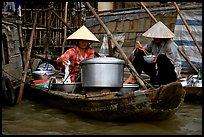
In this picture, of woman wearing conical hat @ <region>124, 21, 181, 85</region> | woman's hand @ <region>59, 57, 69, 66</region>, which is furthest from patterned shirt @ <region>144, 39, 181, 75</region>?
woman's hand @ <region>59, 57, 69, 66</region>

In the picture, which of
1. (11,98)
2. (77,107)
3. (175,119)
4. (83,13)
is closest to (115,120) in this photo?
(77,107)

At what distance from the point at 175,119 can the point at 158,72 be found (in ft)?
2.64

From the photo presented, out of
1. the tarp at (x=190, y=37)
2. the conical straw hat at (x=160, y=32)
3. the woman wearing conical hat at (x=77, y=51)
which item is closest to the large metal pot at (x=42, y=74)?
the woman wearing conical hat at (x=77, y=51)

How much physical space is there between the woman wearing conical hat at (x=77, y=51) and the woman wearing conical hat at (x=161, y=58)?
820 mm

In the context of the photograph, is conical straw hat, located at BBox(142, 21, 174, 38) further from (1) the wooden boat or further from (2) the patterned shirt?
(1) the wooden boat

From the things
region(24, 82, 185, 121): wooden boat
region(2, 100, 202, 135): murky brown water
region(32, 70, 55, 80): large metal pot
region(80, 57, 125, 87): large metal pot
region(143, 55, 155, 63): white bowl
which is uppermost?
region(143, 55, 155, 63): white bowl

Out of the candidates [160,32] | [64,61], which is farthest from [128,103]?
[160,32]

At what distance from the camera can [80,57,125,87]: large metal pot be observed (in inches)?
211

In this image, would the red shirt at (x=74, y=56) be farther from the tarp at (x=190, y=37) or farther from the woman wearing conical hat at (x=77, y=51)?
the tarp at (x=190, y=37)

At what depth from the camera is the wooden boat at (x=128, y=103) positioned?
16.1 ft

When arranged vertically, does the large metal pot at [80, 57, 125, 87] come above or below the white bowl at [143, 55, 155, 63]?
below

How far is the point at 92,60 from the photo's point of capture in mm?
5402

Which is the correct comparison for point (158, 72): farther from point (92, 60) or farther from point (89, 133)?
point (89, 133)

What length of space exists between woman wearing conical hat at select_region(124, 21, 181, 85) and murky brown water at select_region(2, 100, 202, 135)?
2.26 feet
